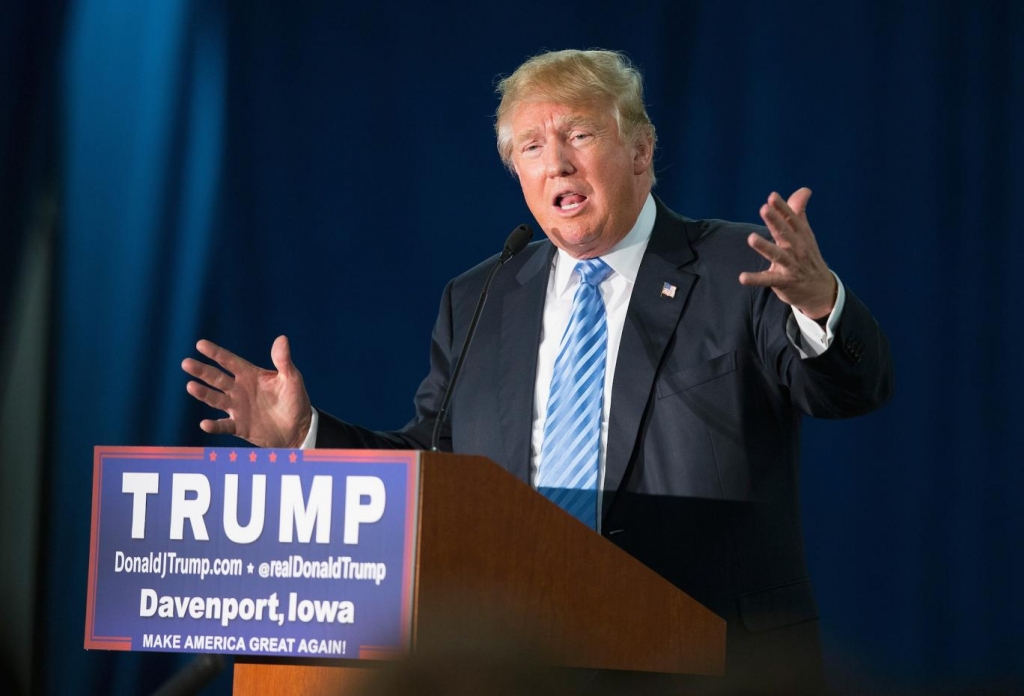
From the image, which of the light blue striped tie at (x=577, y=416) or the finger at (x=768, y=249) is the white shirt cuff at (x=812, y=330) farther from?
the light blue striped tie at (x=577, y=416)

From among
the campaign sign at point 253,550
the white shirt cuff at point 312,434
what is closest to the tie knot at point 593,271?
the white shirt cuff at point 312,434

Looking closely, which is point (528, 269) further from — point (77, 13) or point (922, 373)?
point (77, 13)

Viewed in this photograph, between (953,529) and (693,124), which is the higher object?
(693,124)

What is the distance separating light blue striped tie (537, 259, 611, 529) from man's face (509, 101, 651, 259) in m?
0.17

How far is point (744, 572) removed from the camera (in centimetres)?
218

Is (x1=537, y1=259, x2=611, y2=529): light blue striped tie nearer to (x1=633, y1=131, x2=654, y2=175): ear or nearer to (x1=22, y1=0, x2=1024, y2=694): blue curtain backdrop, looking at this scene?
(x1=633, y1=131, x2=654, y2=175): ear

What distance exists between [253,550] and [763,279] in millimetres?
831

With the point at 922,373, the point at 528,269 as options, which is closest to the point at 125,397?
the point at 528,269

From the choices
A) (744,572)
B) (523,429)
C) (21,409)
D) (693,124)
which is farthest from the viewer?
(693,124)

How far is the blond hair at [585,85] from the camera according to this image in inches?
101

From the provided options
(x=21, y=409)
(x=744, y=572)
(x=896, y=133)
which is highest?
(x=896, y=133)

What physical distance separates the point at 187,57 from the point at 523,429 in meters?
2.42

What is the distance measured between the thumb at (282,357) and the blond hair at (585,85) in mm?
895

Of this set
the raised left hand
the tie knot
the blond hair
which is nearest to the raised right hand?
the tie knot
